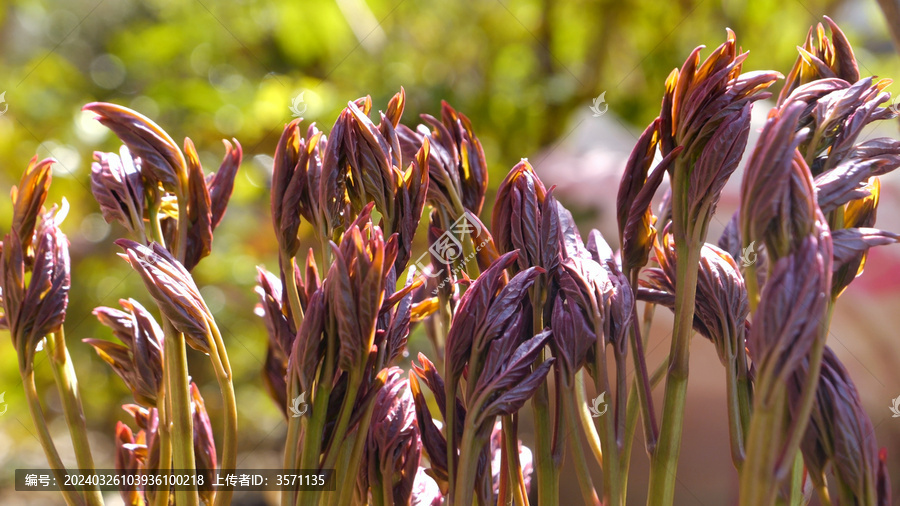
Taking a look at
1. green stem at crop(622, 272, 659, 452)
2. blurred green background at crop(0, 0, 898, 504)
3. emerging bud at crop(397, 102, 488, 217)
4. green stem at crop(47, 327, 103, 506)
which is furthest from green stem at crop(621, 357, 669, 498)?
blurred green background at crop(0, 0, 898, 504)

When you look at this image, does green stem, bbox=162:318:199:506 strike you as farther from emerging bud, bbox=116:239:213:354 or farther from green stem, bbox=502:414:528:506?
green stem, bbox=502:414:528:506

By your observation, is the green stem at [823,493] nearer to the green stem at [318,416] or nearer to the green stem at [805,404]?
the green stem at [805,404]

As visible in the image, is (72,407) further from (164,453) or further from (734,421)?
(734,421)

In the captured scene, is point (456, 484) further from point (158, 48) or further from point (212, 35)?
point (212, 35)

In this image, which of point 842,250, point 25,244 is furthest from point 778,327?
point 25,244

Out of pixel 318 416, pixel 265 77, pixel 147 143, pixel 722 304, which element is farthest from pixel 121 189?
pixel 265 77

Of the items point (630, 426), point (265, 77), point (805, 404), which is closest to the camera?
point (805, 404)
